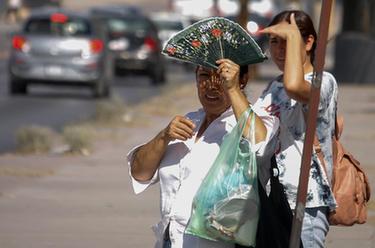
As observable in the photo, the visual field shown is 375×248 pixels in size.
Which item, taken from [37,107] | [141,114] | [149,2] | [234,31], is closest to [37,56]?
[37,107]

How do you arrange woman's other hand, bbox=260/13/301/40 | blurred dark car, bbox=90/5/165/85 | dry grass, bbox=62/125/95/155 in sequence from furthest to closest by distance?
1. blurred dark car, bbox=90/5/165/85
2. dry grass, bbox=62/125/95/155
3. woman's other hand, bbox=260/13/301/40

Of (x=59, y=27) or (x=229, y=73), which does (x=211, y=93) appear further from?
(x=59, y=27)

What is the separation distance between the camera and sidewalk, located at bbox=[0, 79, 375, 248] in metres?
9.46

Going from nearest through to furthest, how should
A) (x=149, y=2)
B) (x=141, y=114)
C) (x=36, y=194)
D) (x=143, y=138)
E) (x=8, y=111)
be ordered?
(x=36, y=194) → (x=143, y=138) → (x=141, y=114) → (x=8, y=111) → (x=149, y=2)

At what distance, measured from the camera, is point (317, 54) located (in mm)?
5066

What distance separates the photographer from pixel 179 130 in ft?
16.7

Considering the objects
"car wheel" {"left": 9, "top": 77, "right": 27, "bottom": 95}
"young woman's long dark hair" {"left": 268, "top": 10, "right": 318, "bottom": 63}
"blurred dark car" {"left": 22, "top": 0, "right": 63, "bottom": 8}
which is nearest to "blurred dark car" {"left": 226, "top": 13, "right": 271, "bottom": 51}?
"young woman's long dark hair" {"left": 268, "top": 10, "right": 318, "bottom": 63}

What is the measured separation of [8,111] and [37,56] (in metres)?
2.70

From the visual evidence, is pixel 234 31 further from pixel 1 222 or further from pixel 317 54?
pixel 1 222

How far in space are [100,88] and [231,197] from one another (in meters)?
21.0

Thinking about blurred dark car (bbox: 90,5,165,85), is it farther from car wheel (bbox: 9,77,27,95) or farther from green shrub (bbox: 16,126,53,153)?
green shrub (bbox: 16,126,53,153)

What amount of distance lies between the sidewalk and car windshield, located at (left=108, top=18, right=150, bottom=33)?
16246 mm

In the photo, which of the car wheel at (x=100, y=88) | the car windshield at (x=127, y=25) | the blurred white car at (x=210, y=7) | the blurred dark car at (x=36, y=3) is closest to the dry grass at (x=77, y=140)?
the car wheel at (x=100, y=88)

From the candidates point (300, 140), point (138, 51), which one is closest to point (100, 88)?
point (138, 51)
